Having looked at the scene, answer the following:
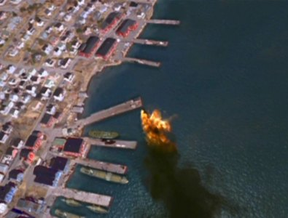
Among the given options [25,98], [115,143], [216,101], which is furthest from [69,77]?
[216,101]

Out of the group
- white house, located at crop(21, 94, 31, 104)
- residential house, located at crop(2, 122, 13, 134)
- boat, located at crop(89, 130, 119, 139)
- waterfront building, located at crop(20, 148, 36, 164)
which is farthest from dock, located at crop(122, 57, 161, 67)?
waterfront building, located at crop(20, 148, 36, 164)

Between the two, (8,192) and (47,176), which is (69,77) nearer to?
(47,176)

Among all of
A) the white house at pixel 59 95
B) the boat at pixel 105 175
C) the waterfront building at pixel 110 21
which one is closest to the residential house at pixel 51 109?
the white house at pixel 59 95

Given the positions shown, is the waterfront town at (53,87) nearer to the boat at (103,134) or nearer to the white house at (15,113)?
the white house at (15,113)

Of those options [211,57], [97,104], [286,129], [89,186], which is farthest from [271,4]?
[89,186]

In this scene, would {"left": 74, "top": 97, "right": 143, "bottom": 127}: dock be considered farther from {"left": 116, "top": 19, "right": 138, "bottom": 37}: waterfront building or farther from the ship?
{"left": 116, "top": 19, "right": 138, "bottom": 37}: waterfront building

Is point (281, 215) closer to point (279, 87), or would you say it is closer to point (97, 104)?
point (279, 87)

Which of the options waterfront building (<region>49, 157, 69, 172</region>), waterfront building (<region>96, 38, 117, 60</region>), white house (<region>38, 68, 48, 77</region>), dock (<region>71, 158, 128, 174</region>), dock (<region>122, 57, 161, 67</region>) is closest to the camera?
dock (<region>71, 158, 128, 174</region>)
